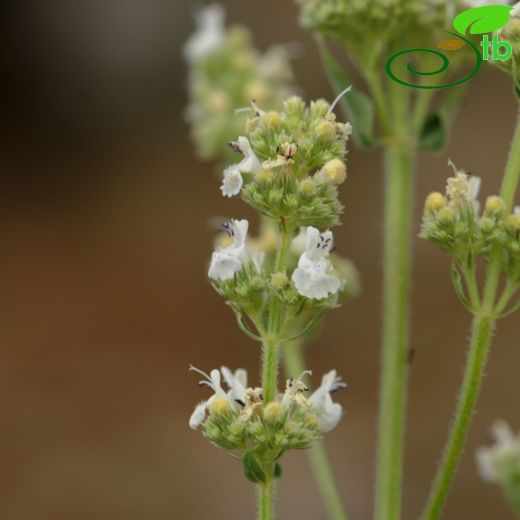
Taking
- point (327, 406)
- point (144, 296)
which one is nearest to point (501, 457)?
point (327, 406)

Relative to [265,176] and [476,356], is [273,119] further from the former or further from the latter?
[476,356]

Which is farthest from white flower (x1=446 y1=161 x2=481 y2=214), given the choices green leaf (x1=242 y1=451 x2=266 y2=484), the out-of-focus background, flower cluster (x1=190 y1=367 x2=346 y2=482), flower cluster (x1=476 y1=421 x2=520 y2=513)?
the out-of-focus background

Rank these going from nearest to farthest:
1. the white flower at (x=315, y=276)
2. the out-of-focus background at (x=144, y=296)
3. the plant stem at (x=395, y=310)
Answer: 1. the white flower at (x=315, y=276)
2. the plant stem at (x=395, y=310)
3. the out-of-focus background at (x=144, y=296)

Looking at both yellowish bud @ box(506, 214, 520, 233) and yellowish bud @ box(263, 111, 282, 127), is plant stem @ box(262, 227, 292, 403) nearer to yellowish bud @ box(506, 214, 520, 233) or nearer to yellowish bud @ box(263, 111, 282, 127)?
yellowish bud @ box(263, 111, 282, 127)

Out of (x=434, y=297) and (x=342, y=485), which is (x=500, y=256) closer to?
(x=342, y=485)

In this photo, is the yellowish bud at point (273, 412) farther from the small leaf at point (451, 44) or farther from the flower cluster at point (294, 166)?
the small leaf at point (451, 44)

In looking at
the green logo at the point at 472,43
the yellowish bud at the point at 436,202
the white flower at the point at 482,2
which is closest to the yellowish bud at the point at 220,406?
the yellowish bud at the point at 436,202
